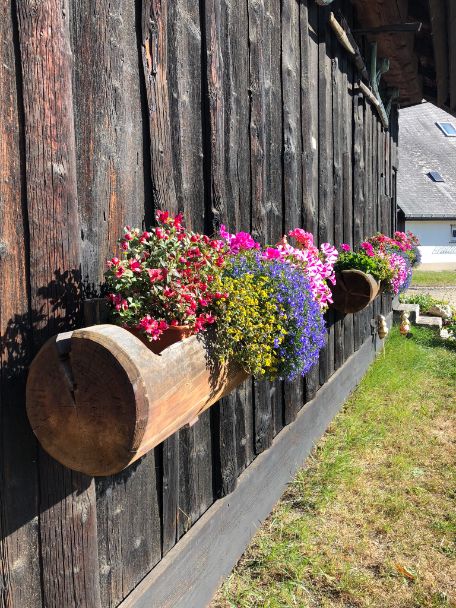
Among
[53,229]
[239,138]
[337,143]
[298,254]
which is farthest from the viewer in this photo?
[337,143]

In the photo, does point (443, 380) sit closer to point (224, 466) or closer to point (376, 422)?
point (376, 422)

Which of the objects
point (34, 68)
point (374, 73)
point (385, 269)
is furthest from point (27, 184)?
point (374, 73)

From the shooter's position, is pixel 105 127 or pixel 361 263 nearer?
pixel 105 127

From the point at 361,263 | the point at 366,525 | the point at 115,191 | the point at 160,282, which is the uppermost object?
the point at 115,191

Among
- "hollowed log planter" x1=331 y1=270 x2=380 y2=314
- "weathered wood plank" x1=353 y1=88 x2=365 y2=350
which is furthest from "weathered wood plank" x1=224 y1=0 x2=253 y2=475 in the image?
"weathered wood plank" x1=353 y1=88 x2=365 y2=350

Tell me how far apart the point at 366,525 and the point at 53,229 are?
2414 millimetres

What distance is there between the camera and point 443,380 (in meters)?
5.95

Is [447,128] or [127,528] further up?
[447,128]

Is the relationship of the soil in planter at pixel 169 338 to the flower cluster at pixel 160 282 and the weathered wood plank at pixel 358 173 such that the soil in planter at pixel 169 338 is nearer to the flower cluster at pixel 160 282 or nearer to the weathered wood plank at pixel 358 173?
the flower cluster at pixel 160 282

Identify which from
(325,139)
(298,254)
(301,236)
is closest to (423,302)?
(325,139)

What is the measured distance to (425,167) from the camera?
90.2ft

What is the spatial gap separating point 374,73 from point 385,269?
83.7 inches

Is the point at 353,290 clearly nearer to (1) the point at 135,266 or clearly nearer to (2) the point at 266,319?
(2) the point at 266,319

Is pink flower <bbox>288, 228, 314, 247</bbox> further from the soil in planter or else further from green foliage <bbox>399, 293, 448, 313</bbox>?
green foliage <bbox>399, 293, 448, 313</bbox>
